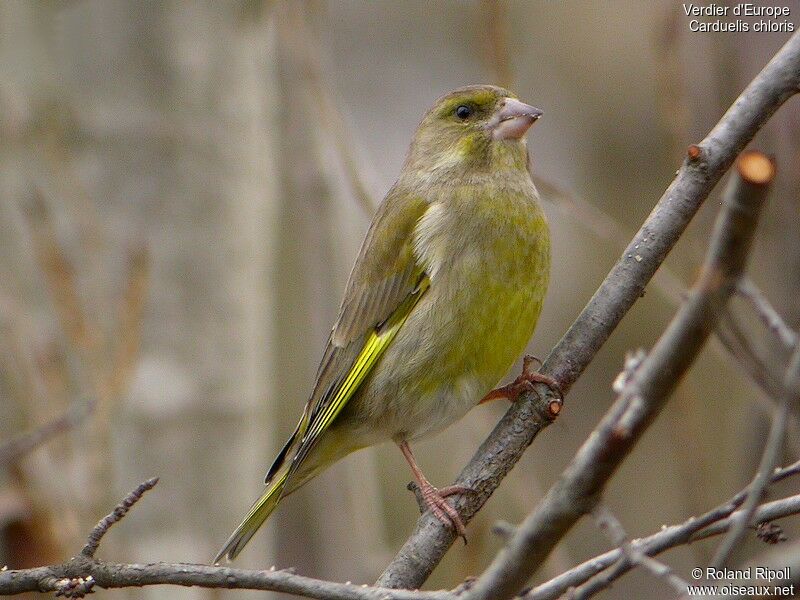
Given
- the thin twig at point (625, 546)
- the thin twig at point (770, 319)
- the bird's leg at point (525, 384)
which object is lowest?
the thin twig at point (625, 546)

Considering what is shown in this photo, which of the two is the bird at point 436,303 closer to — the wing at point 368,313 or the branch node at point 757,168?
the wing at point 368,313

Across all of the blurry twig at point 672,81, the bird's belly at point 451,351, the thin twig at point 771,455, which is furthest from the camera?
the blurry twig at point 672,81

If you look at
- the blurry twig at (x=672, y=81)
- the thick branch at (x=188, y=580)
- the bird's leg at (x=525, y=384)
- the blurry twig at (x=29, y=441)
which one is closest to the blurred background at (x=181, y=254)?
the blurry twig at (x=672, y=81)

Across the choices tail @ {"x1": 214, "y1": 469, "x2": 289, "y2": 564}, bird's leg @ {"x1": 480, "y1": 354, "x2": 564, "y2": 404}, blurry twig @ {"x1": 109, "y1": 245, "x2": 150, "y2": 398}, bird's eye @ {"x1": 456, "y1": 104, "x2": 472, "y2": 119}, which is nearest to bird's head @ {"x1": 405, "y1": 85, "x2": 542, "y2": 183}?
bird's eye @ {"x1": 456, "y1": 104, "x2": 472, "y2": 119}

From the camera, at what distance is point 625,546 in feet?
6.54

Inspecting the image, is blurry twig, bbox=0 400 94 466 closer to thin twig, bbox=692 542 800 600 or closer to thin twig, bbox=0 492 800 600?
thin twig, bbox=0 492 800 600

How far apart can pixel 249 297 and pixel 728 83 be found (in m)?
2.34

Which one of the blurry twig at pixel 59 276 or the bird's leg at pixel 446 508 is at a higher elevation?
the blurry twig at pixel 59 276

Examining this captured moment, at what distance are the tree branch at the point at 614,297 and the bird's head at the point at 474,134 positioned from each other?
3.97 ft

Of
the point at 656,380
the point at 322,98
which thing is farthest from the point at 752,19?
the point at 656,380

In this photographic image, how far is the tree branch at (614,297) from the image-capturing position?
9.02 feet

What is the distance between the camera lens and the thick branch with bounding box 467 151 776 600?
1.50 meters

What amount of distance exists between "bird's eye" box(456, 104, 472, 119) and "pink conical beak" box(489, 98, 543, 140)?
143 mm

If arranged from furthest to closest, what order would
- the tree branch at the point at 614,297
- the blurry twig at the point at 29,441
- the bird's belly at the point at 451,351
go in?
1. the bird's belly at the point at 451,351
2. the blurry twig at the point at 29,441
3. the tree branch at the point at 614,297
